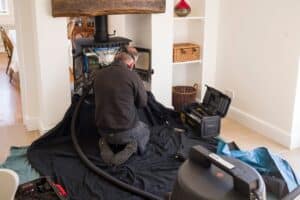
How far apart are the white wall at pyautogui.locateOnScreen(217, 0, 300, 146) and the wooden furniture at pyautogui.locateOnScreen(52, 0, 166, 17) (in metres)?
0.92

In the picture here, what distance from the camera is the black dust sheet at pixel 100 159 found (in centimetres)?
276

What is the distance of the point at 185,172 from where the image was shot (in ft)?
4.36

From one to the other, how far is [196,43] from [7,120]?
243 cm

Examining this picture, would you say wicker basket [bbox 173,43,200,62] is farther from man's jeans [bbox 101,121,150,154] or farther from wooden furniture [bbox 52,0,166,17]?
man's jeans [bbox 101,121,150,154]

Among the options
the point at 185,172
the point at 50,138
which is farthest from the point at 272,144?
the point at 185,172

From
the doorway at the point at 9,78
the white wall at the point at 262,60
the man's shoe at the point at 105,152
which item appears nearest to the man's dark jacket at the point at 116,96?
the man's shoe at the point at 105,152

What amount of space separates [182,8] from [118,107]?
69.0 inches

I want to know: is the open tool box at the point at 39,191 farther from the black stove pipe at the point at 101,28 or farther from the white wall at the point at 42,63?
the black stove pipe at the point at 101,28

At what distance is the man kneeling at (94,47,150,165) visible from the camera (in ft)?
9.85

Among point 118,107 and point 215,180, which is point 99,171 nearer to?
point 118,107

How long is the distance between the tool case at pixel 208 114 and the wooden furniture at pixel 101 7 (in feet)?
3.59

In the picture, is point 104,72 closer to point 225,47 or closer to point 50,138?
point 50,138

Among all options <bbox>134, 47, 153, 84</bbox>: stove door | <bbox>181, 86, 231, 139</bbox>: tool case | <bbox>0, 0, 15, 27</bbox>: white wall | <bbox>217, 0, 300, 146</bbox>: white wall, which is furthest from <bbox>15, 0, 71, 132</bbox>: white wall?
<bbox>0, 0, 15, 27</bbox>: white wall

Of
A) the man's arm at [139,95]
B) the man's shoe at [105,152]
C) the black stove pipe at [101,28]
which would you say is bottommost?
the man's shoe at [105,152]
